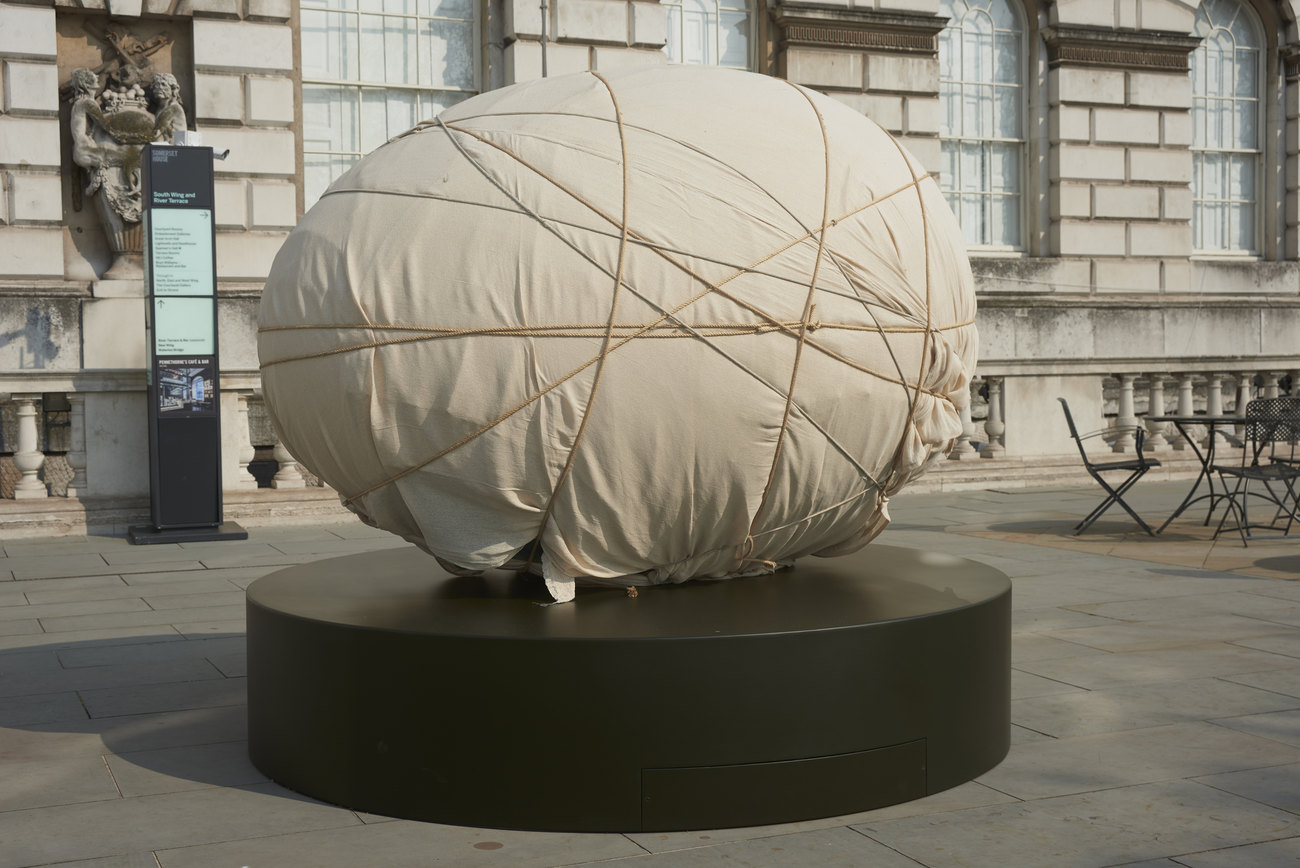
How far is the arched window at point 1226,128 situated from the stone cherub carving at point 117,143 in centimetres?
1280

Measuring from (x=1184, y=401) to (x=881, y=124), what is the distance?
187 inches

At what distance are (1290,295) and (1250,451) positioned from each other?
10.7ft

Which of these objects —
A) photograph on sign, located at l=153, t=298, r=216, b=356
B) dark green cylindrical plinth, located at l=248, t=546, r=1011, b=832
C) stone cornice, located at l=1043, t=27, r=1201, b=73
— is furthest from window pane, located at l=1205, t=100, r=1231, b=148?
dark green cylindrical plinth, located at l=248, t=546, r=1011, b=832

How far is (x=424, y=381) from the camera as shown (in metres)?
4.09

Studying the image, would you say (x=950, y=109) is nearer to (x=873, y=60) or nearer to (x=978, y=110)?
(x=978, y=110)

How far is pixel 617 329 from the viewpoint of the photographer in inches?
159

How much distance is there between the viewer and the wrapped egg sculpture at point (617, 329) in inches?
160

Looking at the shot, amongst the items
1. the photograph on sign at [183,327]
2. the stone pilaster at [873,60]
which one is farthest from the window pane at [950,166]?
the photograph on sign at [183,327]

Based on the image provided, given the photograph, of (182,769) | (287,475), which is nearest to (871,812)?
(182,769)

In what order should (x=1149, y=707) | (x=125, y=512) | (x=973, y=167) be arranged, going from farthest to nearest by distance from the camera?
(x=973, y=167)
(x=125, y=512)
(x=1149, y=707)

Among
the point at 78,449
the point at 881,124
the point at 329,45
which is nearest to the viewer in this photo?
the point at 78,449

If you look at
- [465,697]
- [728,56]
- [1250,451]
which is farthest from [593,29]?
[465,697]

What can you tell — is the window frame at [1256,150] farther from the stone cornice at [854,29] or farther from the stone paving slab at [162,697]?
the stone paving slab at [162,697]

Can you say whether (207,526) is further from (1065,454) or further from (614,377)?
(1065,454)
